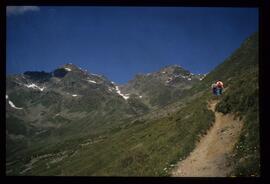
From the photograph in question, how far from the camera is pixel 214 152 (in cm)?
1602

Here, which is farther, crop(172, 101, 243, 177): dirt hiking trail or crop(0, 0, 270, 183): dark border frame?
crop(172, 101, 243, 177): dirt hiking trail

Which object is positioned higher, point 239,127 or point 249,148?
point 239,127

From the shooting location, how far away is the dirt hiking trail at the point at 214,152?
1312cm

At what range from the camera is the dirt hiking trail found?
13117mm

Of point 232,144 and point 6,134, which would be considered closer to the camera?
point 6,134
